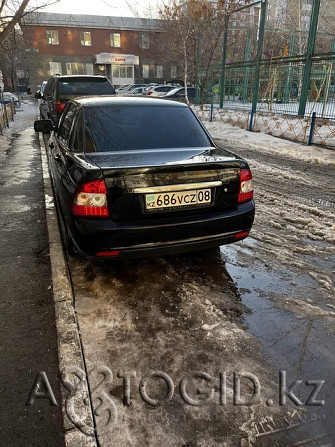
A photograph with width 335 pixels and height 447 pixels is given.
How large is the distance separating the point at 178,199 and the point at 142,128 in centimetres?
114

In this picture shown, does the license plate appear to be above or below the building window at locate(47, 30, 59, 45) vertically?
below

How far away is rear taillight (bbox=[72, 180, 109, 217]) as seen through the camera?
9.52 feet

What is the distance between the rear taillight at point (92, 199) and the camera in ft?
9.52

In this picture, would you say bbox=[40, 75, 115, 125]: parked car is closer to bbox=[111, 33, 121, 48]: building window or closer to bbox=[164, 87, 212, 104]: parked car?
bbox=[164, 87, 212, 104]: parked car

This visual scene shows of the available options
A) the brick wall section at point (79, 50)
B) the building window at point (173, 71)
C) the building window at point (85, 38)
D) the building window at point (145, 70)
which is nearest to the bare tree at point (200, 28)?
the brick wall section at point (79, 50)

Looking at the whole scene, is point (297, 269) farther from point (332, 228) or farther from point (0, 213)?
point (0, 213)

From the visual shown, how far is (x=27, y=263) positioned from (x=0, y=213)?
6.22ft

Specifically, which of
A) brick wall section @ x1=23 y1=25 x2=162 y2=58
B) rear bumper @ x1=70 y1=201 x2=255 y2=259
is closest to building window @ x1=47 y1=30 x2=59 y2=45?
brick wall section @ x1=23 y1=25 x2=162 y2=58

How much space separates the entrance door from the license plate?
1973 inches

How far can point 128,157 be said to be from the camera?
3.21 meters

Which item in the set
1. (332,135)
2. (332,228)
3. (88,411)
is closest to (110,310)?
(88,411)

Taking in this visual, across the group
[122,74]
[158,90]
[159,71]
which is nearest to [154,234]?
[158,90]

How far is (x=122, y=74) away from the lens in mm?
49594

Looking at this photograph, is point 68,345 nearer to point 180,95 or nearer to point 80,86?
point 80,86
